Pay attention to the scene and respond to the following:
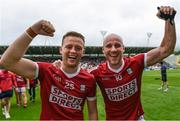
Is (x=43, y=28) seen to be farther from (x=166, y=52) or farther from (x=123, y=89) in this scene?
(x=166, y=52)

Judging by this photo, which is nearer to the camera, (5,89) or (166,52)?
(166,52)

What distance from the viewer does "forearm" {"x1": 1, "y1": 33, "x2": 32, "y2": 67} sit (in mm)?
4105

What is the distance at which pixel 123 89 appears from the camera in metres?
5.17

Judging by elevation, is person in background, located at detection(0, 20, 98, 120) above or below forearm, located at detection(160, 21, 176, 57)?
below

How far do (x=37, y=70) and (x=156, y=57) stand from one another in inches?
64.9

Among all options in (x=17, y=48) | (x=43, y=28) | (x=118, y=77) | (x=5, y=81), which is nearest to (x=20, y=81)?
(x=5, y=81)

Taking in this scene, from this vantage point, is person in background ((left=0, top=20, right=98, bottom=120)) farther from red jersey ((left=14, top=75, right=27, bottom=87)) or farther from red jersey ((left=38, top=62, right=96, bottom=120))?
red jersey ((left=14, top=75, right=27, bottom=87))

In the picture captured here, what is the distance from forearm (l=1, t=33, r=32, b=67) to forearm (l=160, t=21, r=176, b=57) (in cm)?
178

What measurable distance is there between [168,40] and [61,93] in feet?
5.06

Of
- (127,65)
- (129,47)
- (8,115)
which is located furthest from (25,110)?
(129,47)

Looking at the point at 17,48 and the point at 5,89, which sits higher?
the point at 17,48

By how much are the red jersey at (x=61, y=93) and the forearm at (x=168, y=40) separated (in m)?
1.13

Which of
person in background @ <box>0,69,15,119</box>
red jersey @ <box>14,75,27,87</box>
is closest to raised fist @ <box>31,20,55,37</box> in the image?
person in background @ <box>0,69,15,119</box>

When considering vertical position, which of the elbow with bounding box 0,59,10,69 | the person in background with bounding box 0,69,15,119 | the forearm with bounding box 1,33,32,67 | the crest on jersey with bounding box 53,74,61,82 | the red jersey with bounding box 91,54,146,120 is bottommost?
the person in background with bounding box 0,69,15,119
